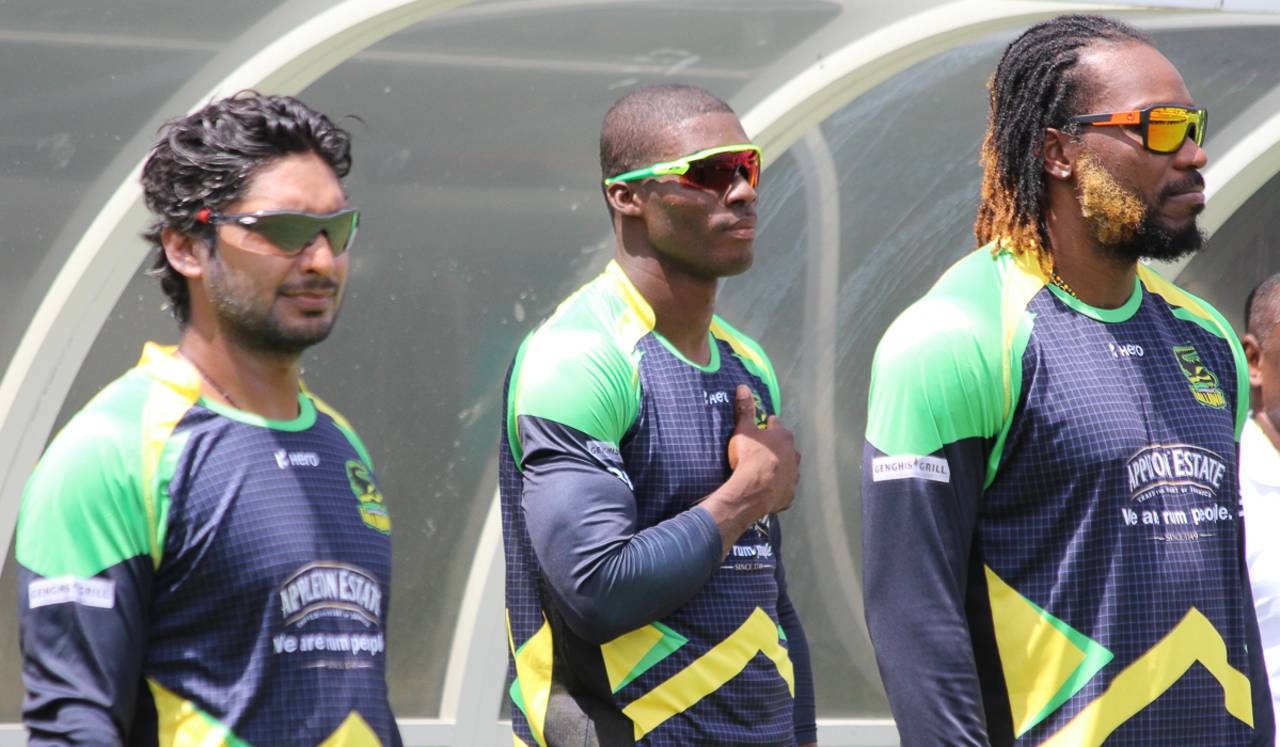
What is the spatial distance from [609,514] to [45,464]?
1.06 meters

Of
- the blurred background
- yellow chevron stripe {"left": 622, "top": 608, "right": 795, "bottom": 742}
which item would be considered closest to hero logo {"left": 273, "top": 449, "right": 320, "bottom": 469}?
yellow chevron stripe {"left": 622, "top": 608, "right": 795, "bottom": 742}

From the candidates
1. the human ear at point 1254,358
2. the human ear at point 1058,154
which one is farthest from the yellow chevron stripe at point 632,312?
the human ear at point 1254,358

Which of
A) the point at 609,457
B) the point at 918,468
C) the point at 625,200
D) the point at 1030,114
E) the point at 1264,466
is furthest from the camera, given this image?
the point at 1264,466

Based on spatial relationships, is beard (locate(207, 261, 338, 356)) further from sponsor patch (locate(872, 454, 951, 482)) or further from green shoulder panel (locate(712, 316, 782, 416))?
green shoulder panel (locate(712, 316, 782, 416))

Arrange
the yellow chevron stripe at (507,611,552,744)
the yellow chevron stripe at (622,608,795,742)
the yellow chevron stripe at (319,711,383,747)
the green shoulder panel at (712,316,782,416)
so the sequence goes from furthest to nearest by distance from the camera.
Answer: the green shoulder panel at (712,316,782,416), the yellow chevron stripe at (507,611,552,744), the yellow chevron stripe at (622,608,795,742), the yellow chevron stripe at (319,711,383,747)

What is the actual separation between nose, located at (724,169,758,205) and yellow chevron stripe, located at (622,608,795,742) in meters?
0.91

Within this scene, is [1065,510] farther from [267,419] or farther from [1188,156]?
[267,419]

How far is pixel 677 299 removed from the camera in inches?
139

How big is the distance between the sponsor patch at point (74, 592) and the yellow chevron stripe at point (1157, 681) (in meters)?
1.69

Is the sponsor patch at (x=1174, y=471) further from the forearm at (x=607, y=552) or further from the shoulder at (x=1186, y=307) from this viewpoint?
the forearm at (x=607, y=552)

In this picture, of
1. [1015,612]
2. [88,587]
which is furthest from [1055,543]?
[88,587]

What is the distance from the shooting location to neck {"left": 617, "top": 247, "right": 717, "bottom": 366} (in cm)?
351

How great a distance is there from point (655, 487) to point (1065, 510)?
84cm

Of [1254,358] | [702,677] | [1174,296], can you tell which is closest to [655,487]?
[702,677]
